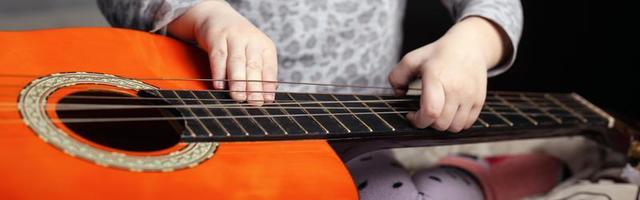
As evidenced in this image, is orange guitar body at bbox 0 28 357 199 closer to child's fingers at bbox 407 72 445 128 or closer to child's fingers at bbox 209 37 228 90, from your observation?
child's fingers at bbox 209 37 228 90

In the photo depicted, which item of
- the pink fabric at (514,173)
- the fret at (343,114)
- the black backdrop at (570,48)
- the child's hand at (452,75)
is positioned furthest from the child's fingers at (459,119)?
the black backdrop at (570,48)

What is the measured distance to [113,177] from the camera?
48cm

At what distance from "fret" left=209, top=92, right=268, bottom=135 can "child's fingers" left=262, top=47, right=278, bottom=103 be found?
Result: 0.12 feet

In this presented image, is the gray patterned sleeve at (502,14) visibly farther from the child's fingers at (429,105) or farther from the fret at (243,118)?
the fret at (243,118)

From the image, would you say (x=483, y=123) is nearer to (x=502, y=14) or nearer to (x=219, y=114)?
(x=502, y=14)

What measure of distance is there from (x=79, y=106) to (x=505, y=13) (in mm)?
532

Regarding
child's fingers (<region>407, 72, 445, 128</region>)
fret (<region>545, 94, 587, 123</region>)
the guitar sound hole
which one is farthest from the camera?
fret (<region>545, 94, 587, 123</region>)

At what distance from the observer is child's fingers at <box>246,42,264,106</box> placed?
0.63m

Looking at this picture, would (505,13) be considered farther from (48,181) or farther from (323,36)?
(48,181)

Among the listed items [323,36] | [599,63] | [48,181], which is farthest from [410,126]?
[599,63]

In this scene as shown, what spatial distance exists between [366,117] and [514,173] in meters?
0.44

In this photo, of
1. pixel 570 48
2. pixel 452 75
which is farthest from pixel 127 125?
pixel 570 48

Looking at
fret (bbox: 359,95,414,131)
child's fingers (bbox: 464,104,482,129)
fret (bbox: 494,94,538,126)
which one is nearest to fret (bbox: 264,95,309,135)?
fret (bbox: 359,95,414,131)

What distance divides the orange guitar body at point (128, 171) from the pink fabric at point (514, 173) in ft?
1.36
